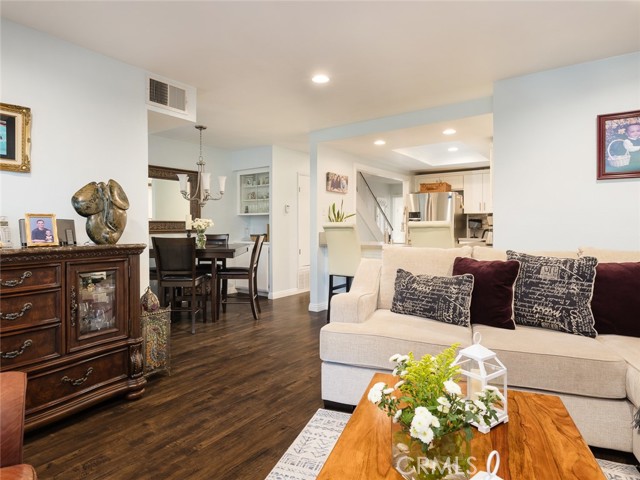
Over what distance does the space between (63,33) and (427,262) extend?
2.93 metres

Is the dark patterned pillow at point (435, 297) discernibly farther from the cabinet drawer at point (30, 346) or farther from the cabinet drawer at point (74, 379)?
the cabinet drawer at point (30, 346)

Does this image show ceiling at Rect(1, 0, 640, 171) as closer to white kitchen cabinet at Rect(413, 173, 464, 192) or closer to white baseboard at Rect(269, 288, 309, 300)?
white baseboard at Rect(269, 288, 309, 300)

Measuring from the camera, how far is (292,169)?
6355mm

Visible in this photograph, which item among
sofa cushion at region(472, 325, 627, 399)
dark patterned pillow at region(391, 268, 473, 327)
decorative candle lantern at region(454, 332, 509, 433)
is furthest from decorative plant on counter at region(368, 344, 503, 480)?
dark patterned pillow at region(391, 268, 473, 327)

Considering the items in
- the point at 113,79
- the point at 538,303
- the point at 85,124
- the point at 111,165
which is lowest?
the point at 538,303

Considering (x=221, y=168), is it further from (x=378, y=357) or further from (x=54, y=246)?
(x=378, y=357)

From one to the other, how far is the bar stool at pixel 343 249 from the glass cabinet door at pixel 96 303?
2453mm

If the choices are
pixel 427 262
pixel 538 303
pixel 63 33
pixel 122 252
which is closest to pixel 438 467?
pixel 538 303

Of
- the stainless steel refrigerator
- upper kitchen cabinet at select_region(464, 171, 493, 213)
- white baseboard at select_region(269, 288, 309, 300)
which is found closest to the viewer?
white baseboard at select_region(269, 288, 309, 300)

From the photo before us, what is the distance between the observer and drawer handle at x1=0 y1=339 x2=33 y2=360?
1.87 meters

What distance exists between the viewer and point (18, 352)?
1932 mm

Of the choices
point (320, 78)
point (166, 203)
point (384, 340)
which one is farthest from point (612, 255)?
point (166, 203)

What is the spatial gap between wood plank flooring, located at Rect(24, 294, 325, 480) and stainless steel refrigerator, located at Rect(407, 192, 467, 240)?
14.5 ft

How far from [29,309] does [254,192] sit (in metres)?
4.61
